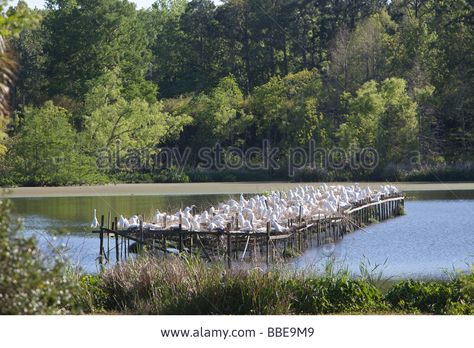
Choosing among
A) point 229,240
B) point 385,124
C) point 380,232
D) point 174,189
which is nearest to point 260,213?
point 380,232

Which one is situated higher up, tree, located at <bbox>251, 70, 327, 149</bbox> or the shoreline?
tree, located at <bbox>251, 70, 327, 149</bbox>

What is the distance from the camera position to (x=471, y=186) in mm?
48938

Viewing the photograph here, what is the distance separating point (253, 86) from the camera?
217 feet

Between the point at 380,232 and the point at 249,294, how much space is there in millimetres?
19135

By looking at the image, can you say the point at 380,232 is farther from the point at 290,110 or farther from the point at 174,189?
the point at 290,110

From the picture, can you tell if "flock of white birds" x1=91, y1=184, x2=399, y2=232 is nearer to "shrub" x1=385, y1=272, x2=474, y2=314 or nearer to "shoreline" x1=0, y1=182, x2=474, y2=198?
"shrub" x1=385, y1=272, x2=474, y2=314

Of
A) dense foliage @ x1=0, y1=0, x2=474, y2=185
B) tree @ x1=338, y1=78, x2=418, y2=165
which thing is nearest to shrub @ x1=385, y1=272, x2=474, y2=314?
dense foliage @ x1=0, y1=0, x2=474, y2=185

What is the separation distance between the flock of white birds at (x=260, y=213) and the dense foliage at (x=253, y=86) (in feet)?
58.4

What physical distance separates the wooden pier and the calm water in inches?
20.5

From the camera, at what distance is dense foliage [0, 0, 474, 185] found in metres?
53.8

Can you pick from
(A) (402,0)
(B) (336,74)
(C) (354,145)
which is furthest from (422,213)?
(A) (402,0)

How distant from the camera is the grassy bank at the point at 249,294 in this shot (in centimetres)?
1276

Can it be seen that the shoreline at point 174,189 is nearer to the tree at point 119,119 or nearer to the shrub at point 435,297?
the tree at point 119,119
